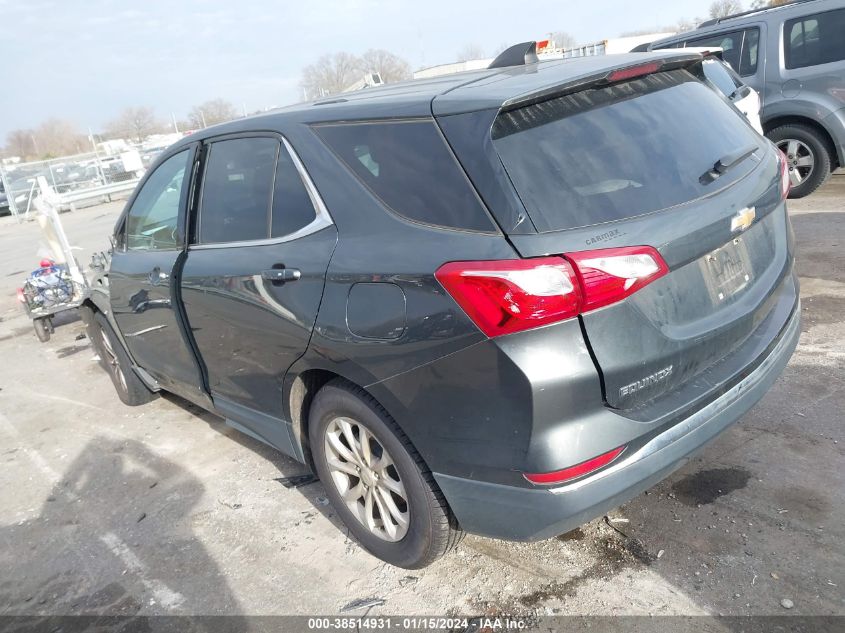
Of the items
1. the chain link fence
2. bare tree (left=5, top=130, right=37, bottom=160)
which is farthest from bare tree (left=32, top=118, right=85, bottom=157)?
the chain link fence

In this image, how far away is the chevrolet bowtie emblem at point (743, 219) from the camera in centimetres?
229

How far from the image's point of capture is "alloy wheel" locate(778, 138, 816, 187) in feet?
25.0

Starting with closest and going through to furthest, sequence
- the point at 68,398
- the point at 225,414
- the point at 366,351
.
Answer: the point at 366,351
the point at 225,414
the point at 68,398

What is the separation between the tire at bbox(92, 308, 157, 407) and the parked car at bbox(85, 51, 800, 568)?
2074mm

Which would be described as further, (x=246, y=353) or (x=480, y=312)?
(x=246, y=353)

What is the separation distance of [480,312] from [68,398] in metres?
4.64

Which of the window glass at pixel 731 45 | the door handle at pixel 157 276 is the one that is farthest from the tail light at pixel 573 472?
the window glass at pixel 731 45

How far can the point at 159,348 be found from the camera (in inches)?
155

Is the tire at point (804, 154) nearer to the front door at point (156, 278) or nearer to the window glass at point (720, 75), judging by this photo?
the window glass at point (720, 75)

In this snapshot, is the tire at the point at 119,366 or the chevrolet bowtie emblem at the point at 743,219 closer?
the chevrolet bowtie emblem at the point at 743,219

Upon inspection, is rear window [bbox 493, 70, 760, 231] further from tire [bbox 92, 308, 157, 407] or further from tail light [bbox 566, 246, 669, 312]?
tire [bbox 92, 308, 157, 407]

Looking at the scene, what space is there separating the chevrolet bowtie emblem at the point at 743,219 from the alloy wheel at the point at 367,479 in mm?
1508

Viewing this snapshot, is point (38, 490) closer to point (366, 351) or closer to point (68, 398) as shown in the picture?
point (68, 398)

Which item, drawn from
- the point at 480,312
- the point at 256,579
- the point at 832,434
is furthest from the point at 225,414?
the point at 832,434
